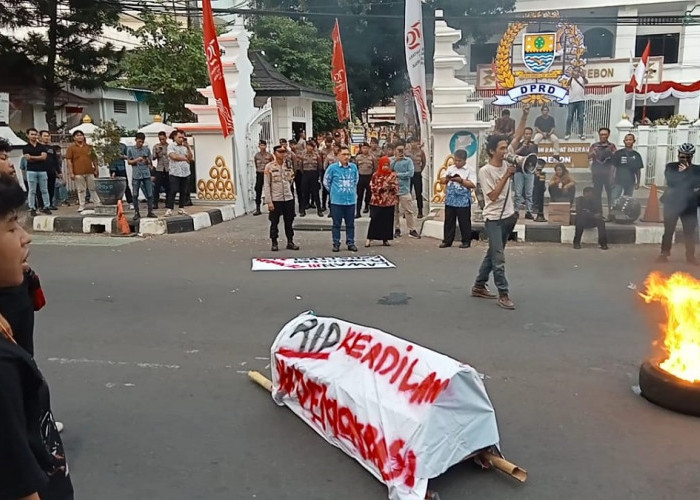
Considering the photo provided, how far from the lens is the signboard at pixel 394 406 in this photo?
10.5 ft

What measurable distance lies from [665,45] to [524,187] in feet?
80.5

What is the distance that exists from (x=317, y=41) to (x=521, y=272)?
75.2 feet

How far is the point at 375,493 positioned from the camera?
331 centimetres

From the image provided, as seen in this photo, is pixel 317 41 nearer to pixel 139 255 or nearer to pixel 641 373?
pixel 139 255

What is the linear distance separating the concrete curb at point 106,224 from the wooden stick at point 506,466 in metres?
9.88

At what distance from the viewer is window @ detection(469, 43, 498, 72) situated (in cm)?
3388

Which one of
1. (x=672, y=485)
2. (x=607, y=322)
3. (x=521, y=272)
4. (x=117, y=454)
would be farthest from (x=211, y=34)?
(x=672, y=485)

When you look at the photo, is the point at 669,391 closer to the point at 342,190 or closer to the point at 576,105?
the point at 342,190

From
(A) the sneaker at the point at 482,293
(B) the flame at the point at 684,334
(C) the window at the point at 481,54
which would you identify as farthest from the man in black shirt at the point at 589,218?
(C) the window at the point at 481,54

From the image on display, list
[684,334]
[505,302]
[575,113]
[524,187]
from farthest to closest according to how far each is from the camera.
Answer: [575,113], [524,187], [505,302], [684,334]

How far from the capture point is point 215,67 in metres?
13.6

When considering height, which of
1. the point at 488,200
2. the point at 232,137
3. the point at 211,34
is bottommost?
the point at 488,200

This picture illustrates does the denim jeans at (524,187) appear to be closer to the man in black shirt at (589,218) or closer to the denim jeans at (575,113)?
the man in black shirt at (589,218)

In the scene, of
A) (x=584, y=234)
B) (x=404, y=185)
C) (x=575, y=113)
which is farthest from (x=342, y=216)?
(x=575, y=113)
